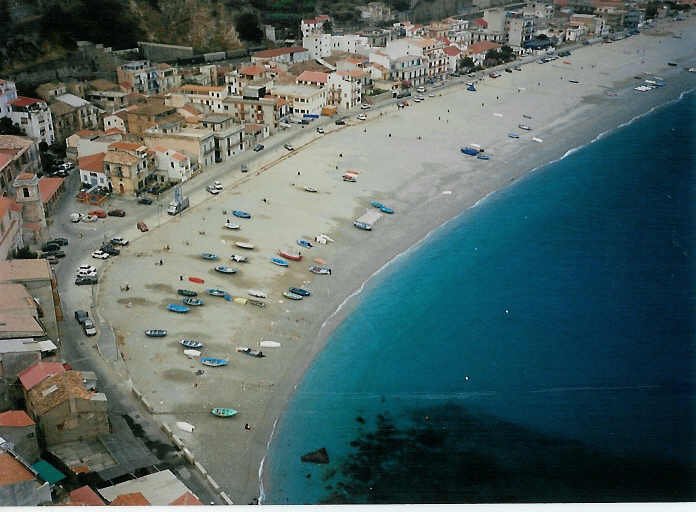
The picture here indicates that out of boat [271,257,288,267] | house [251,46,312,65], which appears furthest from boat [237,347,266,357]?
house [251,46,312,65]

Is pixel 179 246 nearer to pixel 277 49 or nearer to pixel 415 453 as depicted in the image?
pixel 415 453

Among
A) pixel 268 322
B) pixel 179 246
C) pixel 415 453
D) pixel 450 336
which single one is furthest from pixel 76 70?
pixel 415 453

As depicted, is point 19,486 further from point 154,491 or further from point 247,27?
point 247,27

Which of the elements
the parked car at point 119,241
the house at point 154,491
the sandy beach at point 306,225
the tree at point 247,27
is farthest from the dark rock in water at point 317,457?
the tree at point 247,27

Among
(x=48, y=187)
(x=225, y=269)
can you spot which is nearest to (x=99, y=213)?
(x=48, y=187)

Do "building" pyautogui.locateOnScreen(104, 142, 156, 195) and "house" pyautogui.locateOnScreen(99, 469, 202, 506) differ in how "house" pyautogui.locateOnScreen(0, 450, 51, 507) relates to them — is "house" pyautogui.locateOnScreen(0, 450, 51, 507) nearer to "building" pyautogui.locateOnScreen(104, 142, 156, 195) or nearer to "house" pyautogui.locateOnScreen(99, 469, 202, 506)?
"house" pyautogui.locateOnScreen(99, 469, 202, 506)
